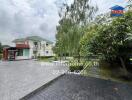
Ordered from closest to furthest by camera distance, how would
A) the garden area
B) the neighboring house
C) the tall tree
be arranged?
1. the garden area
2. the tall tree
3. the neighboring house

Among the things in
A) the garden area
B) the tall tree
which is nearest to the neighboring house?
the tall tree

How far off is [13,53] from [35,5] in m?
16.9

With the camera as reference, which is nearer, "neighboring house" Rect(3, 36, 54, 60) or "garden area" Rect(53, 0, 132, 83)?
"garden area" Rect(53, 0, 132, 83)

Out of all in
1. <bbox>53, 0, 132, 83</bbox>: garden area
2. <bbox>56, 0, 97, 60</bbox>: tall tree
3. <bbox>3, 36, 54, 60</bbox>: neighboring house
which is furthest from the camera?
<bbox>3, 36, 54, 60</bbox>: neighboring house

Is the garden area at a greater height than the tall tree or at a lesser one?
lesser

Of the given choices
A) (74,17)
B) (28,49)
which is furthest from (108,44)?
(28,49)

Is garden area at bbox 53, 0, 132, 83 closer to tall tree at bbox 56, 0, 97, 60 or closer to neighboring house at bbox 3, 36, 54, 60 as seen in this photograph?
tall tree at bbox 56, 0, 97, 60

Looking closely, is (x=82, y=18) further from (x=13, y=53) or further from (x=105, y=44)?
(x=13, y=53)

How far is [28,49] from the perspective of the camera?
33281 millimetres

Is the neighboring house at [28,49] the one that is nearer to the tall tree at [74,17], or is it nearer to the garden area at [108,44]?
the tall tree at [74,17]

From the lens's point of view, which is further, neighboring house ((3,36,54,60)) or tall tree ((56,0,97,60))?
neighboring house ((3,36,54,60))

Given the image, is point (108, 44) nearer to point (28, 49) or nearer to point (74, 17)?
point (74, 17)

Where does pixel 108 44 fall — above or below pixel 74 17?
below

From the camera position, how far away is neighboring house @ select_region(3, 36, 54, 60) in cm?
2945
